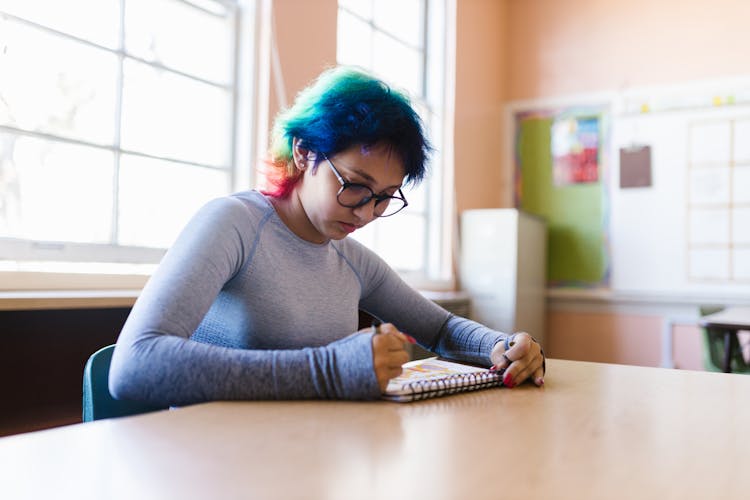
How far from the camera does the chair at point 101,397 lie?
103 cm

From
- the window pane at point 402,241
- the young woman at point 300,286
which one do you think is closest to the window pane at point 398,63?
the window pane at point 402,241

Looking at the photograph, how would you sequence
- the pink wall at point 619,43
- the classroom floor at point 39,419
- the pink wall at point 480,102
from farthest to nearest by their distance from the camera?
1. the pink wall at point 480,102
2. the pink wall at point 619,43
3. the classroom floor at point 39,419

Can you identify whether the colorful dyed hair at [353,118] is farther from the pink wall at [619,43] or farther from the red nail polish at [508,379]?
the pink wall at [619,43]

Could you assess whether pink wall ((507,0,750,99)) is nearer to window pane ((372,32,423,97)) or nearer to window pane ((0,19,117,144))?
window pane ((372,32,423,97))

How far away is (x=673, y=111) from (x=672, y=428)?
3.92m

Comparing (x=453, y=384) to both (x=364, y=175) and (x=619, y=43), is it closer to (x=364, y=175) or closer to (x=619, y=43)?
(x=364, y=175)

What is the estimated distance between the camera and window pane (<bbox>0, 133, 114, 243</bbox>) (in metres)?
2.15

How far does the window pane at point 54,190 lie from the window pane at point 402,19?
2148mm

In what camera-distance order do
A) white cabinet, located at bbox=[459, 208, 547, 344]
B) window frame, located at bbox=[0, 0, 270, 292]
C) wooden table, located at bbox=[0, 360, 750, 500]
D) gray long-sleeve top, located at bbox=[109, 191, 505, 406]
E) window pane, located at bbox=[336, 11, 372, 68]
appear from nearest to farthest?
1. wooden table, located at bbox=[0, 360, 750, 500]
2. gray long-sleeve top, located at bbox=[109, 191, 505, 406]
3. window frame, located at bbox=[0, 0, 270, 292]
4. window pane, located at bbox=[336, 11, 372, 68]
5. white cabinet, located at bbox=[459, 208, 547, 344]

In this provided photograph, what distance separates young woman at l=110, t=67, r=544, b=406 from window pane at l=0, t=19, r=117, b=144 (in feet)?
4.06

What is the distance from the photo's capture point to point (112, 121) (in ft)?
8.01

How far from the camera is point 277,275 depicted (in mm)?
1252

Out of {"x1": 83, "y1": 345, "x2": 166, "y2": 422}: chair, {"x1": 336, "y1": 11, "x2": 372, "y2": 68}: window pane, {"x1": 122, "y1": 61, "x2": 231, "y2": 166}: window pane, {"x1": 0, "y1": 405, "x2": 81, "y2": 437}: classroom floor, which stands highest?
{"x1": 336, "y1": 11, "x2": 372, "y2": 68}: window pane

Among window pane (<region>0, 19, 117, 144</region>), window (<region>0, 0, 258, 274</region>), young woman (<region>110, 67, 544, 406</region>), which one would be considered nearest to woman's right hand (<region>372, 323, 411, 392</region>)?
young woman (<region>110, 67, 544, 406</region>)
